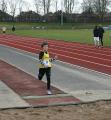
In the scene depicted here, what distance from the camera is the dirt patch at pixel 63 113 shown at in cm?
967

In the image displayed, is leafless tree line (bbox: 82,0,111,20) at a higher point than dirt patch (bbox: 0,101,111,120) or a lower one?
lower

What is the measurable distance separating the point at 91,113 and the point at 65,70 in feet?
28.8

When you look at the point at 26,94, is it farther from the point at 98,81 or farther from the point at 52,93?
the point at 98,81

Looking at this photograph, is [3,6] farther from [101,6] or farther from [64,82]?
[64,82]

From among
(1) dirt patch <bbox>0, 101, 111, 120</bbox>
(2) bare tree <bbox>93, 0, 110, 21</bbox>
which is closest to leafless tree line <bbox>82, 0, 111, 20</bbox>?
(2) bare tree <bbox>93, 0, 110, 21</bbox>

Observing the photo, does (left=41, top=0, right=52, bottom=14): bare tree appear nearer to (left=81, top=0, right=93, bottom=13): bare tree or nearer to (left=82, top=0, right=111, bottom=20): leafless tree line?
(left=81, top=0, right=93, bottom=13): bare tree

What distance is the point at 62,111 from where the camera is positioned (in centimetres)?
1029

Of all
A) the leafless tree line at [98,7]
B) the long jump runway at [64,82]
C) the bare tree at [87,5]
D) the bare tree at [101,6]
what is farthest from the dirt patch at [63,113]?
the bare tree at [87,5]

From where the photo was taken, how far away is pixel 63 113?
10.1 metres

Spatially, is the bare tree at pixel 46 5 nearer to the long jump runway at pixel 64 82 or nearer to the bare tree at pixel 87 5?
the bare tree at pixel 87 5

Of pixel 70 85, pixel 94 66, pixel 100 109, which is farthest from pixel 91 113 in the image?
pixel 94 66

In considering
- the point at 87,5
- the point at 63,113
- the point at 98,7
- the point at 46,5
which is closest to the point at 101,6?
the point at 98,7

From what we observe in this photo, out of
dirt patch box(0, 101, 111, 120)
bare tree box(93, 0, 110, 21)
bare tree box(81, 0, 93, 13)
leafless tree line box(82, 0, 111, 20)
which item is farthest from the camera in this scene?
bare tree box(81, 0, 93, 13)

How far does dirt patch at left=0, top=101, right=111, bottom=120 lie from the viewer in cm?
967
